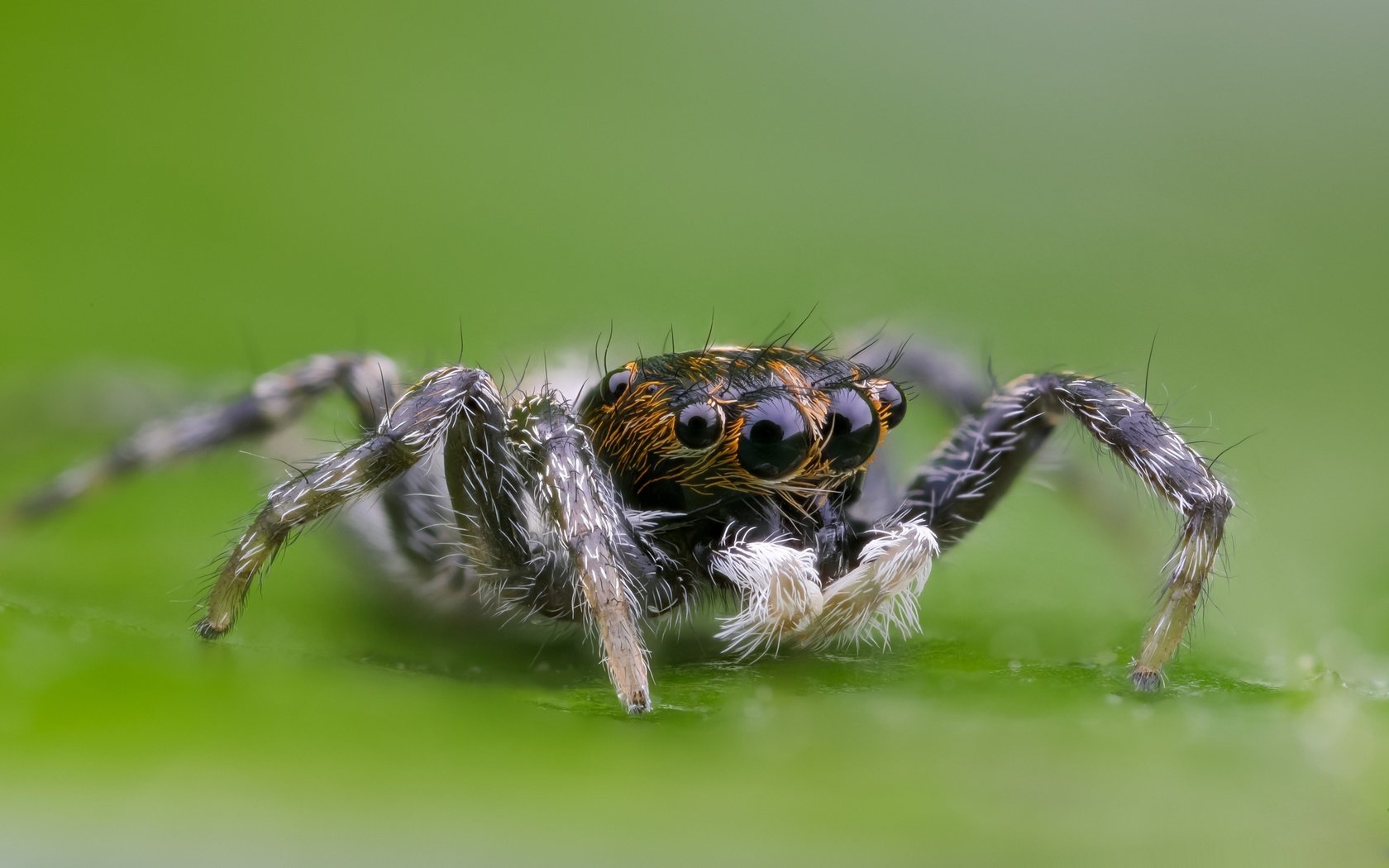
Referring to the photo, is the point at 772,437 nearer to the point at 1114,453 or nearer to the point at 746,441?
the point at 746,441

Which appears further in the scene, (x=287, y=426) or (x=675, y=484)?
(x=287, y=426)

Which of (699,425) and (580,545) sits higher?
(699,425)

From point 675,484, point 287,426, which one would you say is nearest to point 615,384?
point 675,484

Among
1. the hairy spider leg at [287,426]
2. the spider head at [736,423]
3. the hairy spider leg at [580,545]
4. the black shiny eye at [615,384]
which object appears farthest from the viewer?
the hairy spider leg at [287,426]

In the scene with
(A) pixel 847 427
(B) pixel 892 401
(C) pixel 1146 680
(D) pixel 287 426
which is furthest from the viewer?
(D) pixel 287 426

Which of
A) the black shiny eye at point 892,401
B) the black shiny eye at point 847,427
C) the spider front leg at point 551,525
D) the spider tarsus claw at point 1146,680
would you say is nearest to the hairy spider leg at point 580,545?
the spider front leg at point 551,525

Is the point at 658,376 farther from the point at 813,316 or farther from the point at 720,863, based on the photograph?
the point at 813,316

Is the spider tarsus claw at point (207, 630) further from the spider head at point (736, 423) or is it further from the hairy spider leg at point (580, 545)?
the spider head at point (736, 423)
